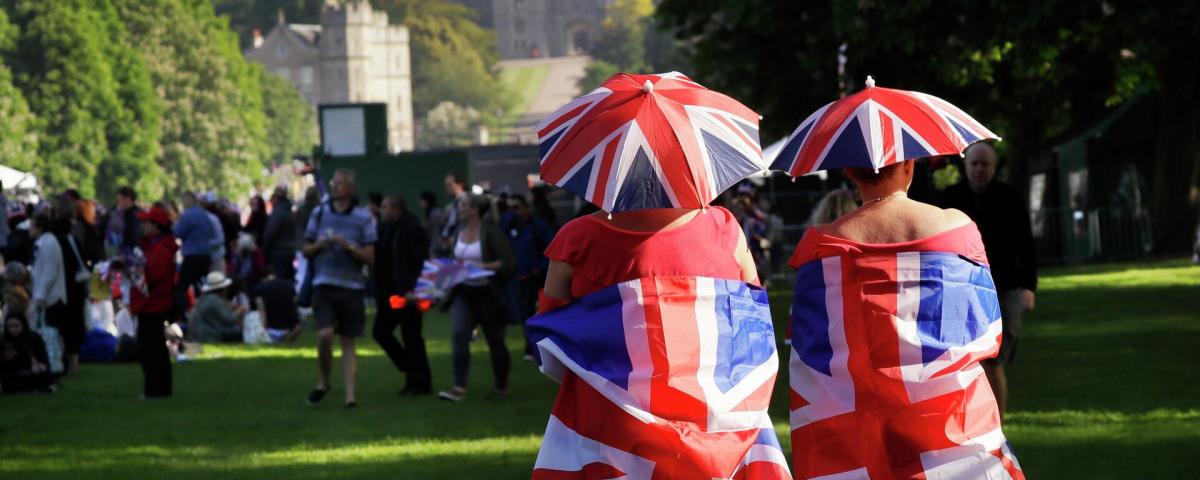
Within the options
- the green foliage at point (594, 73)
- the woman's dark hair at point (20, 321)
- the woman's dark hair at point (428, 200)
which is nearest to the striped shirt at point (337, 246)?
the woman's dark hair at point (20, 321)

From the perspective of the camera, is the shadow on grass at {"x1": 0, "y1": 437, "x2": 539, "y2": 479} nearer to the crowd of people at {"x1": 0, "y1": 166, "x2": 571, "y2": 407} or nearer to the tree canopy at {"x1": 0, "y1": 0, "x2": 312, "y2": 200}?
the crowd of people at {"x1": 0, "y1": 166, "x2": 571, "y2": 407}

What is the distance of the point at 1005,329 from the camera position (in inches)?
376

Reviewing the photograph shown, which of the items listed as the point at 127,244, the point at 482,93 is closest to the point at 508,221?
the point at 127,244

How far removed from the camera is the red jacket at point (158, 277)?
14719mm

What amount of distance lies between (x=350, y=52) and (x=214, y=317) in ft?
575

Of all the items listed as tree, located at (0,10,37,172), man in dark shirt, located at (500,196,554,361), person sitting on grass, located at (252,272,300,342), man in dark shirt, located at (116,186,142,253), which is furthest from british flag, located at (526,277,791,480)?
tree, located at (0,10,37,172)

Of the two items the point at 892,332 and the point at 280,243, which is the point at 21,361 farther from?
the point at 892,332

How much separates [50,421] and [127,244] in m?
11.8

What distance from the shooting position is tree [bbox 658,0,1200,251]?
23.9m

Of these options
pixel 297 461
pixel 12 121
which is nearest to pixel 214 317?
pixel 297 461

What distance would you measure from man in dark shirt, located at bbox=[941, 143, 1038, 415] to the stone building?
181m

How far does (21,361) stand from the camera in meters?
16.1

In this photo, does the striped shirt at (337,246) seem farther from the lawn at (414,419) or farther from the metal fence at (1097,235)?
the metal fence at (1097,235)

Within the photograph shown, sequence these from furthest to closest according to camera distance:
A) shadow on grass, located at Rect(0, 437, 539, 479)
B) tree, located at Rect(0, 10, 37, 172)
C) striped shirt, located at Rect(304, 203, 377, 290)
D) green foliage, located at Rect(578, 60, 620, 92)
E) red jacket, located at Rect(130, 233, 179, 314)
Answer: green foliage, located at Rect(578, 60, 620, 92) < tree, located at Rect(0, 10, 37, 172) < red jacket, located at Rect(130, 233, 179, 314) < striped shirt, located at Rect(304, 203, 377, 290) < shadow on grass, located at Rect(0, 437, 539, 479)
